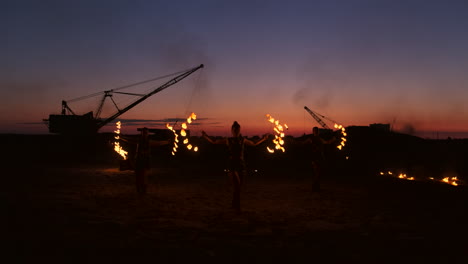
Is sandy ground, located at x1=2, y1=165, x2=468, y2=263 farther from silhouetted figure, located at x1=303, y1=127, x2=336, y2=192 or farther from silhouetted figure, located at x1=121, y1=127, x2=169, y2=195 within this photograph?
silhouetted figure, located at x1=121, y1=127, x2=169, y2=195

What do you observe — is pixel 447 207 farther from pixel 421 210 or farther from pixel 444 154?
pixel 444 154

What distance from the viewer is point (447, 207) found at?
10.8m

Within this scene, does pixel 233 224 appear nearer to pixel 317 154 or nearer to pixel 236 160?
pixel 236 160

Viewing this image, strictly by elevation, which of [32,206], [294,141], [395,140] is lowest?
[32,206]

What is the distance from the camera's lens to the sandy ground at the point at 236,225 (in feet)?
20.6

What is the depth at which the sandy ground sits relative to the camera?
6277 mm

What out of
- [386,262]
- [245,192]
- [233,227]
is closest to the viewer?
[386,262]

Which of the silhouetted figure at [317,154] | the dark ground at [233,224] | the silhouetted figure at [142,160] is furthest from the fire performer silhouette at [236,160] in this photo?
the silhouetted figure at [317,154]

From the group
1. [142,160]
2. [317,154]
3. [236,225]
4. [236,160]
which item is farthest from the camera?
[317,154]

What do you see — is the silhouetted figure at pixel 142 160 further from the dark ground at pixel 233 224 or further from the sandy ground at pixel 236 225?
the sandy ground at pixel 236 225

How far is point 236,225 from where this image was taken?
8.46 m

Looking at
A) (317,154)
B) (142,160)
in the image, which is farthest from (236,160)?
(317,154)

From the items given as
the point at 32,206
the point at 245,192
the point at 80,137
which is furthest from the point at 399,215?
the point at 80,137

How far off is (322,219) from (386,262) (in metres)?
3.27
